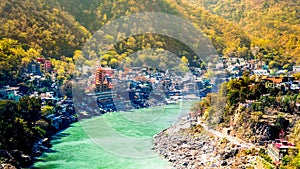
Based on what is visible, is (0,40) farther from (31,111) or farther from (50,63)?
(31,111)

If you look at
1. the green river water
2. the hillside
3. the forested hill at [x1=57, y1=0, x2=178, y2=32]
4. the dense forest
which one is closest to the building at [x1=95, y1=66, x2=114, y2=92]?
the dense forest

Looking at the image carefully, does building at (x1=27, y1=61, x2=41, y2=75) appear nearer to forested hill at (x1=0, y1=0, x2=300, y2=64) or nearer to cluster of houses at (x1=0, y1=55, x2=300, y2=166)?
cluster of houses at (x1=0, y1=55, x2=300, y2=166)

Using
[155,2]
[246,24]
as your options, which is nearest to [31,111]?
[155,2]

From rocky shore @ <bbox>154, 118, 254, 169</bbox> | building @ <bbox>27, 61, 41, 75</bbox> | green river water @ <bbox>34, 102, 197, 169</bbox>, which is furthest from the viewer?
building @ <bbox>27, 61, 41, 75</bbox>

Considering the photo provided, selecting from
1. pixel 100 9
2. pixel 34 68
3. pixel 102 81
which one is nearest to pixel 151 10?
pixel 100 9

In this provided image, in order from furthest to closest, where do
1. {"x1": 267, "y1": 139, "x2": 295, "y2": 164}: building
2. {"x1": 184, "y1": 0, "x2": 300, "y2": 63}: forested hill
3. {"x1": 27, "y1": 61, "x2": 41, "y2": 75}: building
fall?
1. {"x1": 184, "y1": 0, "x2": 300, "y2": 63}: forested hill
2. {"x1": 27, "y1": 61, "x2": 41, "y2": 75}: building
3. {"x1": 267, "y1": 139, "x2": 295, "y2": 164}: building

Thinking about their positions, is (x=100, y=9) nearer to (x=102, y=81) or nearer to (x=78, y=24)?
(x=78, y=24)

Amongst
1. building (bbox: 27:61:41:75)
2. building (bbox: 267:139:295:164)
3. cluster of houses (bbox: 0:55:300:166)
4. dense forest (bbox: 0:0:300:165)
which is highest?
dense forest (bbox: 0:0:300:165)

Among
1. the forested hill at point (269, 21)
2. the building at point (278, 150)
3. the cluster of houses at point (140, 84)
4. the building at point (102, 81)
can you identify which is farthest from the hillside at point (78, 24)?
the building at point (278, 150)
